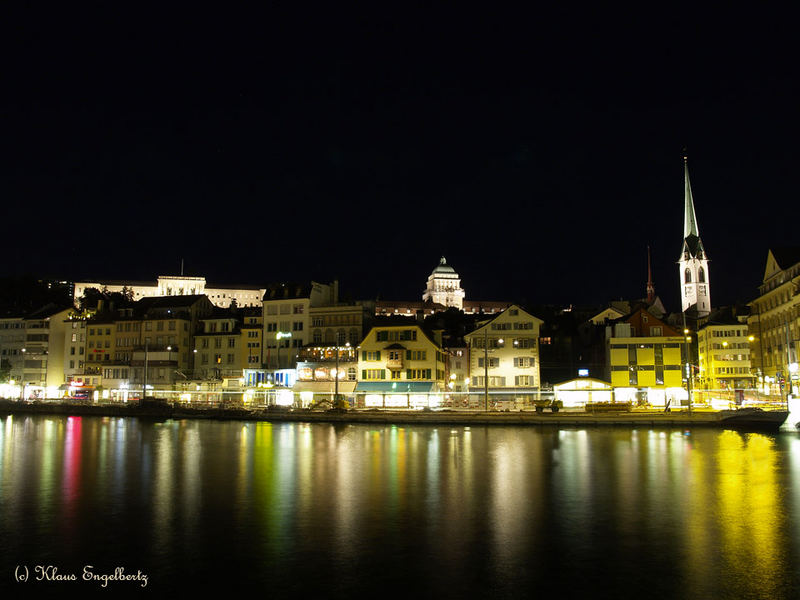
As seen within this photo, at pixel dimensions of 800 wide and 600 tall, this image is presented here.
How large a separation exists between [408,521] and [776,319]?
72.0 m

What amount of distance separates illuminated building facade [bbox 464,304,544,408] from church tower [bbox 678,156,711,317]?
117 m

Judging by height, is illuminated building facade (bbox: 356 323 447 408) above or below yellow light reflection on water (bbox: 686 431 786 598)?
above

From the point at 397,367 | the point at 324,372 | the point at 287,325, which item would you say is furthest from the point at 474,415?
the point at 287,325

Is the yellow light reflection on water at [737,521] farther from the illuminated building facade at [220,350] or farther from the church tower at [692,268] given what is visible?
the church tower at [692,268]

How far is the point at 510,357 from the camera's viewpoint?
7006 cm

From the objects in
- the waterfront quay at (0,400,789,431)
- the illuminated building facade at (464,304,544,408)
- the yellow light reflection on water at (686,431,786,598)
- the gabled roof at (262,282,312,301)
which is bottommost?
the yellow light reflection on water at (686,431,786,598)

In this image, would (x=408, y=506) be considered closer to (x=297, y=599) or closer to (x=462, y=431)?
(x=297, y=599)

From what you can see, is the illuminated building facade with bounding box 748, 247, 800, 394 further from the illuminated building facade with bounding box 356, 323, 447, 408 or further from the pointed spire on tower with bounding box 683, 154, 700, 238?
the pointed spire on tower with bounding box 683, 154, 700, 238

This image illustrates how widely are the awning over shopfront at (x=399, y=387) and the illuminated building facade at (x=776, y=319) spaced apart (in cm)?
3403

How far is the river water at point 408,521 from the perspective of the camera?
1492 centimetres

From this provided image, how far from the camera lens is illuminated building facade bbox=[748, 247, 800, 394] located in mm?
71125

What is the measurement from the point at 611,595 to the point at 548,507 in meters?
8.19

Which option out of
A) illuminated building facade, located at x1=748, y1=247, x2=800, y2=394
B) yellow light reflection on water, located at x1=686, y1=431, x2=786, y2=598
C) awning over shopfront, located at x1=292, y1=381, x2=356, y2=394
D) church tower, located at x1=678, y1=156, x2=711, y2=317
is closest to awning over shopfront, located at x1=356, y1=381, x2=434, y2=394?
awning over shopfront, located at x1=292, y1=381, x2=356, y2=394

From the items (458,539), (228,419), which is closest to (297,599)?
(458,539)
